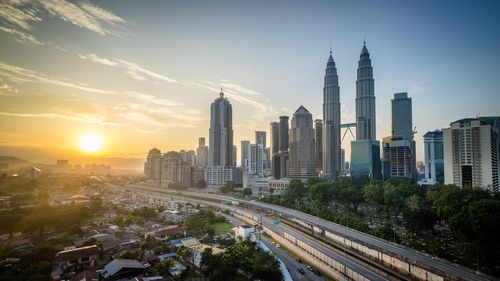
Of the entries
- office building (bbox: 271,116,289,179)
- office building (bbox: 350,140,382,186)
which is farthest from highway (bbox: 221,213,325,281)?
office building (bbox: 271,116,289,179)

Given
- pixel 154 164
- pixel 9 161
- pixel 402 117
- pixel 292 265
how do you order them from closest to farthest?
pixel 292 265 → pixel 9 161 → pixel 402 117 → pixel 154 164

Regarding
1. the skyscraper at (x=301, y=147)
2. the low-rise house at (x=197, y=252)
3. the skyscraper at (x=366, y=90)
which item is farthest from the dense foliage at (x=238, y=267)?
the skyscraper at (x=366, y=90)

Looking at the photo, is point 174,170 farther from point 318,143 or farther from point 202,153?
point 318,143

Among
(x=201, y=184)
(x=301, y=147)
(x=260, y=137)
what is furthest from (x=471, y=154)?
(x=260, y=137)

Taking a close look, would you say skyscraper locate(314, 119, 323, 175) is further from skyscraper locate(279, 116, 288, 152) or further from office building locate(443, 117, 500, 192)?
A: office building locate(443, 117, 500, 192)

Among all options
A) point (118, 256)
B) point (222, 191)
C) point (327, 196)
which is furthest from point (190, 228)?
point (222, 191)

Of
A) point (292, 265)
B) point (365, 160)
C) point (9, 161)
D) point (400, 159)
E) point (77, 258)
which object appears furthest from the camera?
point (365, 160)

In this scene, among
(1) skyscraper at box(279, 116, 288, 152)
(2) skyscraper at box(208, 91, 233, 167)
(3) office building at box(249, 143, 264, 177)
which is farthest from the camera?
(3) office building at box(249, 143, 264, 177)
